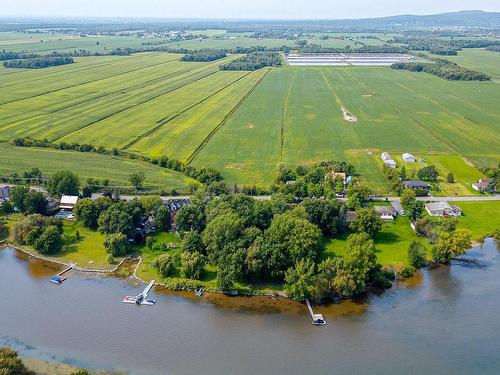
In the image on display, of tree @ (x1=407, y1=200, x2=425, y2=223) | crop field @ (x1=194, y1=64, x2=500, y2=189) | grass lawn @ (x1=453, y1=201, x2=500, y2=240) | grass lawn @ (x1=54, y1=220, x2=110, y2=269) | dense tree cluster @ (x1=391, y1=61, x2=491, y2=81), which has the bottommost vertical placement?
grass lawn @ (x1=54, y1=220, x2=110, y2=269)

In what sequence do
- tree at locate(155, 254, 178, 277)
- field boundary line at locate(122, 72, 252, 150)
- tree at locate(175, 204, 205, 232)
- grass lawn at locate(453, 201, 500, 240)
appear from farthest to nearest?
field boundary line at locate(122, 72, 252, 150)
grass lawn at locate(453, 201, 500, 240)
tree at locate(175, 204, 205, 232)
tree at locate(155, 254, 178, 277)

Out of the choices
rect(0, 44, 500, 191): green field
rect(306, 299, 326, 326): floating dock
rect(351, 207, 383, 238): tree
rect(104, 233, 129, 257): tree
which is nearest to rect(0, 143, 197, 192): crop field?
rect(0, 44, 500, 191): green field

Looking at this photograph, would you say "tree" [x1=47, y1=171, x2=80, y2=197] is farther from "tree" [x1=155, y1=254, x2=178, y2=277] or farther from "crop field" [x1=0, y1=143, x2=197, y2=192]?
"tree" [x1=155, y1=254, x2=178, y2=277]

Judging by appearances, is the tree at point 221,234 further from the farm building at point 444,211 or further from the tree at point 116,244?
the farm building at point 444,211

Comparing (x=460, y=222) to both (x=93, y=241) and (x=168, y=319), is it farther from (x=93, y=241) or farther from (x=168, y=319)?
(x=93, y=241)

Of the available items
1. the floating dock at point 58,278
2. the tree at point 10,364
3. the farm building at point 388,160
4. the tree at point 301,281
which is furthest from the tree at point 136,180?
the farm building at point 388,160

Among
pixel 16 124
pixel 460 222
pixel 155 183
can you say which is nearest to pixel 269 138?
pixel 155 183

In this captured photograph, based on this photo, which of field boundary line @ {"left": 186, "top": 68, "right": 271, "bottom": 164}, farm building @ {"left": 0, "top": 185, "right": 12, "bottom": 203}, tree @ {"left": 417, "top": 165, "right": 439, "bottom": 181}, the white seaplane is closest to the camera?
the white seaplane
